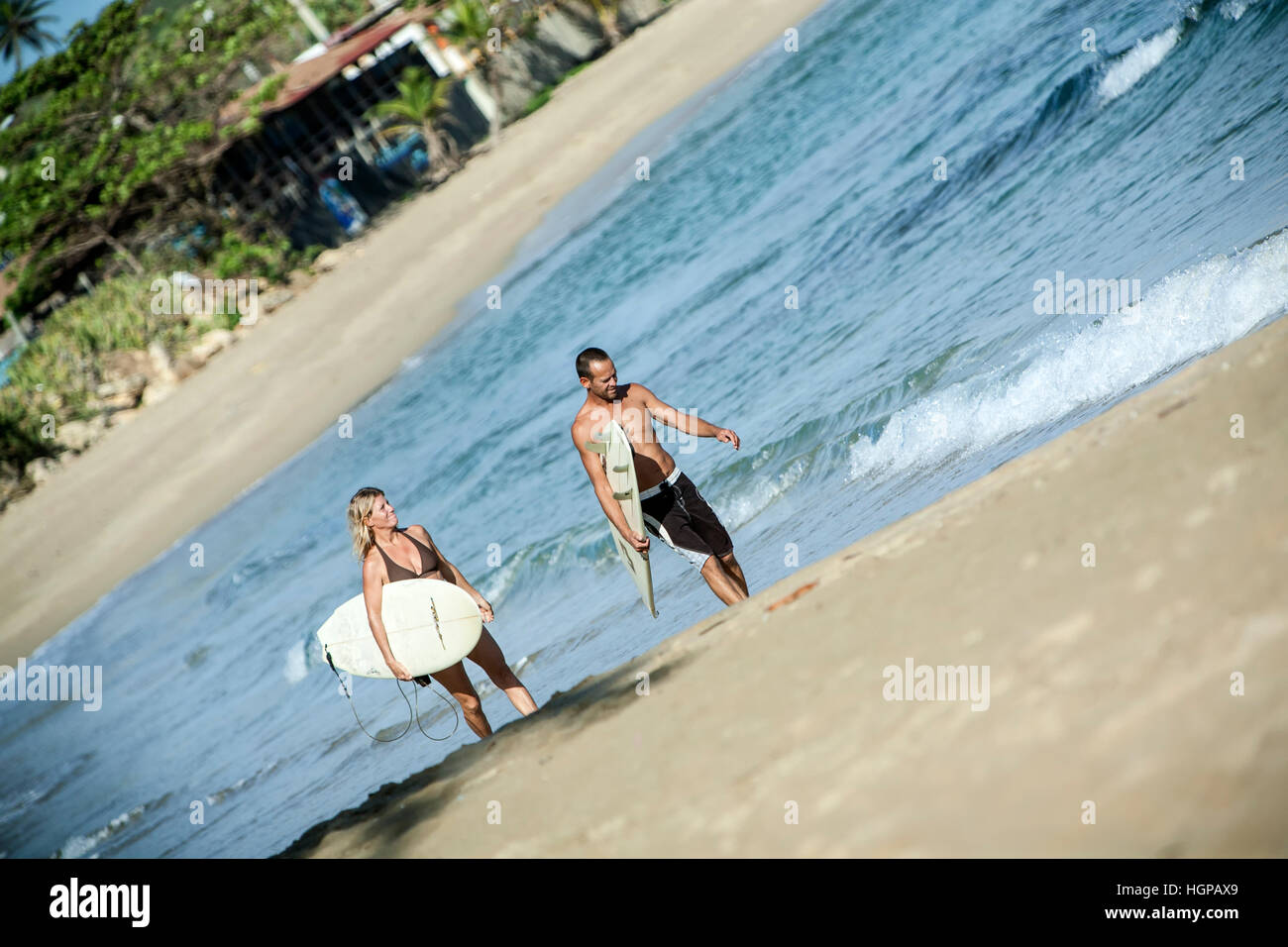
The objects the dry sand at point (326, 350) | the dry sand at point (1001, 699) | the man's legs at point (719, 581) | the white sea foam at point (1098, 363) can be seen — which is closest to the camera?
the dry sand at point (1001, 699)

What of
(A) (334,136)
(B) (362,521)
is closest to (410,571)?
(B) (362,521)

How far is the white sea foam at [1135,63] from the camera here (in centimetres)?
1202

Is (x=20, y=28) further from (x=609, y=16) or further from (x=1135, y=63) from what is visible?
(x=1135, y=63)

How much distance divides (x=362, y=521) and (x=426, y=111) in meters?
27.0

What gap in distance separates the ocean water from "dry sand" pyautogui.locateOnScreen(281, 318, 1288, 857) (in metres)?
0.49

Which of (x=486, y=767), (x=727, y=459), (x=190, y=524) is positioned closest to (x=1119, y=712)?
(x=486, y=767)

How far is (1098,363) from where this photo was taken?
662 centimetres

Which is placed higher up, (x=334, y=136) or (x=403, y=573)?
(x=334, y=136)

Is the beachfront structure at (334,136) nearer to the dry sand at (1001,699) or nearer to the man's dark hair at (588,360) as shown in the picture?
the man's dark hair at (588,360)

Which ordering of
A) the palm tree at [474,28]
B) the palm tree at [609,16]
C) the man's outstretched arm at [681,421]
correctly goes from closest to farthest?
the man's outstretched arm at [681,421]
the palm tree at [474,28]
the palm tree at [609,16]

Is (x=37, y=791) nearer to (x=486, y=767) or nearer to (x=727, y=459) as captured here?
(x=727, y=459)

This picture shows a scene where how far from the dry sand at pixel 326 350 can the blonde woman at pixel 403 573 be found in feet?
44.1

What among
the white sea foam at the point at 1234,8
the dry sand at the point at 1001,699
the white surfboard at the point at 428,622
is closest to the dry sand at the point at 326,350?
the white sea foam at the point at 1234,8

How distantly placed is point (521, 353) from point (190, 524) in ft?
21.6
